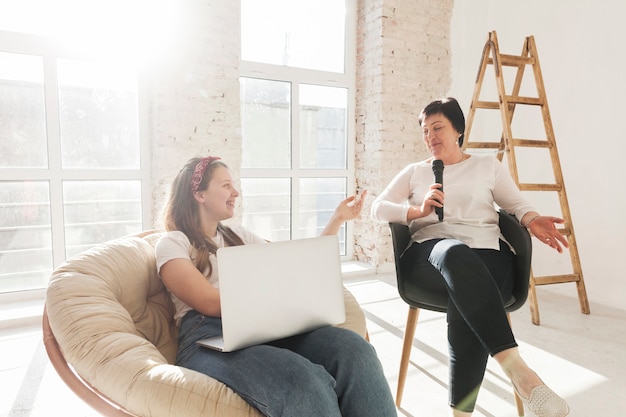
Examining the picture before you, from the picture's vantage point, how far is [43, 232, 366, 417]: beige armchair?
1051mm

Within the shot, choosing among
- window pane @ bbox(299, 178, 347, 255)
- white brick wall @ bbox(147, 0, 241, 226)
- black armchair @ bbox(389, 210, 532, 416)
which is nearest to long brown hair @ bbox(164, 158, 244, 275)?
black armchair @ bbox(389, 210, 532, 416)

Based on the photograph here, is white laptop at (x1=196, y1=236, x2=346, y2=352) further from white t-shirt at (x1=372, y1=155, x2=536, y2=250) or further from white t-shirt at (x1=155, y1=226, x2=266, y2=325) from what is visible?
white t-shirt at (x1=372, y1=155, x2=536, y2=250)

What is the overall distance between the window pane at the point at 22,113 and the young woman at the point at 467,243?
2.40 meters

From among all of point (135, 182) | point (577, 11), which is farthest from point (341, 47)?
point (135, 182)

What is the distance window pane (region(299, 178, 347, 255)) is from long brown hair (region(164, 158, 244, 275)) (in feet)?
8.56

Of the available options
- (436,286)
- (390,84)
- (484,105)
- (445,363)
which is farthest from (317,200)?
(436,286)

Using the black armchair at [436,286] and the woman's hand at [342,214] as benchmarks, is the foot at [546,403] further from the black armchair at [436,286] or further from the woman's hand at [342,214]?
the woman's hand at [342,214]

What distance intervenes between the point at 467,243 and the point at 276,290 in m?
1.06

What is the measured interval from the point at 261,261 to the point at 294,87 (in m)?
3.17

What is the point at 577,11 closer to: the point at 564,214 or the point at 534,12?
the point at 534,12

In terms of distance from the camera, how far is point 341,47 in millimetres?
4348

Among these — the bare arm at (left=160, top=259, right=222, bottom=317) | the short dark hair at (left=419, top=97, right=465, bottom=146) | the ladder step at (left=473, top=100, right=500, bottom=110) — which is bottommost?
the bare arm at (left=160, top=259, right=222, bottom=317)

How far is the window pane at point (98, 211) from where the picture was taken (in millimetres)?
3244

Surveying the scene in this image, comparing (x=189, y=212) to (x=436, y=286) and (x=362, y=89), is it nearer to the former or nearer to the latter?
(x=436, y=286)
